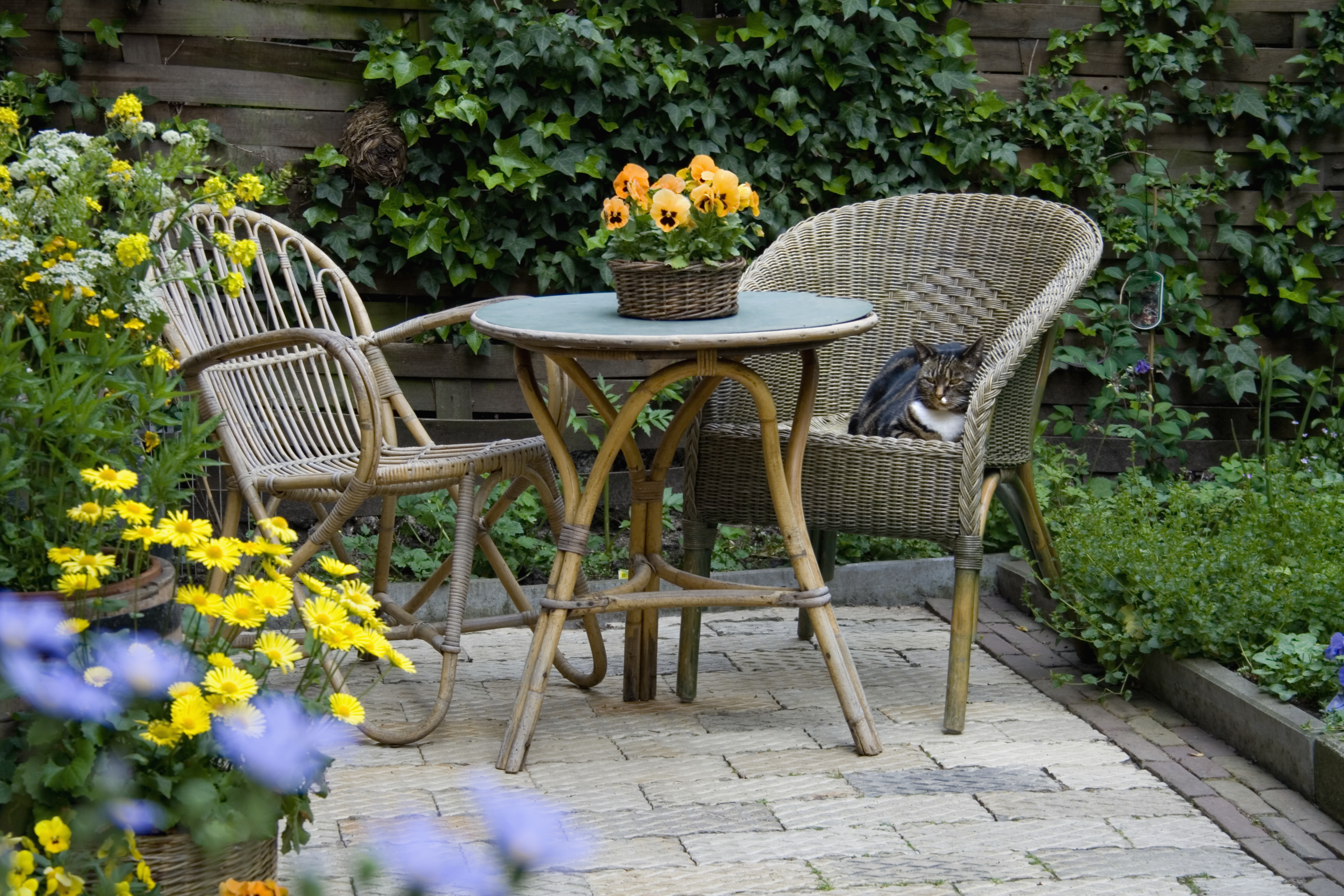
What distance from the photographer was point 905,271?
318cm

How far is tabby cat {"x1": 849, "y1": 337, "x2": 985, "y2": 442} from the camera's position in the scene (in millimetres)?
2777

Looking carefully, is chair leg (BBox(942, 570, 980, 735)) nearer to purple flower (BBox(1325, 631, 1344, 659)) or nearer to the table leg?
the table leg

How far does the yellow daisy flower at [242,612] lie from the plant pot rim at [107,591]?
0.66ft

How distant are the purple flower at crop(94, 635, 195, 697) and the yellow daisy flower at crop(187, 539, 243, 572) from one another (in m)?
0.11

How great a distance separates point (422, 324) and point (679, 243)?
796mm

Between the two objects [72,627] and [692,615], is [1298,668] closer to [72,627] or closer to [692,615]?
[692,615]

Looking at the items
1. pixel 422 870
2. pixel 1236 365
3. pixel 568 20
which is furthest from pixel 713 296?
pixel 1236 365

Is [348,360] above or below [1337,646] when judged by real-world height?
above

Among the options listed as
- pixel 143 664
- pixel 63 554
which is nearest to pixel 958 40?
pixel 63 554

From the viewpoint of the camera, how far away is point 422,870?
0.55 m

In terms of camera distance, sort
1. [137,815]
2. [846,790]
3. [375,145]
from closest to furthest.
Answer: [137,815] < [846,790] < [375,145]

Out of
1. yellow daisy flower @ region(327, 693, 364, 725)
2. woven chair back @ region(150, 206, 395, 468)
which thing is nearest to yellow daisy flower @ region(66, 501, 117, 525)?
yellow daisy flower @ region(327, 693, 364, 725)

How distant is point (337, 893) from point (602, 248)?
2.20 meters

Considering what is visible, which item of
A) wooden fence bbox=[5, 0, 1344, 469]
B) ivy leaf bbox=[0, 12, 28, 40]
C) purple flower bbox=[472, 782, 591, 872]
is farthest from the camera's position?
wooden fence bbox=[5, 0, 1344, 469]
